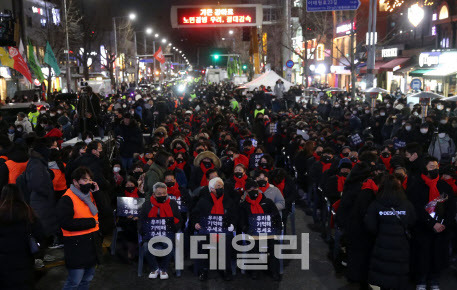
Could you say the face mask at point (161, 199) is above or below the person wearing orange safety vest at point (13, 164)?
below

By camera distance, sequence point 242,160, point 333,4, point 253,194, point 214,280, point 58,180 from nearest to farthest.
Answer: point 253,194 < point 214,280 < point 58,180 < point 242,160 < point 333,4

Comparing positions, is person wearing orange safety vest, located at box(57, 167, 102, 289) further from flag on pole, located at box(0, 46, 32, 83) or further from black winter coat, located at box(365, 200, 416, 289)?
flag on pole, located at box(0, 46, 32, 83)

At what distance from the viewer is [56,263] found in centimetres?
855

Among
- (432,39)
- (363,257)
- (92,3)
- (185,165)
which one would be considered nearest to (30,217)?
(363,257)

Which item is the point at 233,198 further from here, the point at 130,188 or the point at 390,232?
the point at 390,232

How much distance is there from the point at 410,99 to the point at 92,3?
49674mm

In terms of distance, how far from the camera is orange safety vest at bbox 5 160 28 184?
8320 millimetres

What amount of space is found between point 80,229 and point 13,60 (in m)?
15.8

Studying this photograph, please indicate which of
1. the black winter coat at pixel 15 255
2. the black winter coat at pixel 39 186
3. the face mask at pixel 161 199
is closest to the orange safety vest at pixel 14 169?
the black winter coat at pixel 39 186

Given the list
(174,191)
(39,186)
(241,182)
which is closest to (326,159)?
(241,182)

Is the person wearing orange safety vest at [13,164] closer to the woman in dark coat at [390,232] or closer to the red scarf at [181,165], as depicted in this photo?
the red scarf at [181,165]

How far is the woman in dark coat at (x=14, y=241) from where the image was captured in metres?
5.06

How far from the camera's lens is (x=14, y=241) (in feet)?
16.7

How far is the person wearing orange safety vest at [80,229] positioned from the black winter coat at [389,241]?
10.7ft
